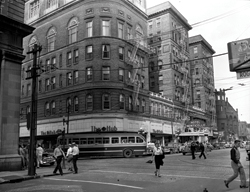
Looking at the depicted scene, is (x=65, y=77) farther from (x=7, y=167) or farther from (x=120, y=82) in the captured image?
(x=7, y=167)

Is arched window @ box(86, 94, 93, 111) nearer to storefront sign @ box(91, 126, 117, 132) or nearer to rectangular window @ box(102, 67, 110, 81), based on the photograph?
storefront sign @ box(91, 126, 117, 132)

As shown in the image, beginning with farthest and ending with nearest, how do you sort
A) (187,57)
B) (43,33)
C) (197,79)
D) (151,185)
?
(197,79) → (187,57) → (43,33) → (151,185)

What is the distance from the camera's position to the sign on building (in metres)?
7.23

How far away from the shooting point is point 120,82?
43.7 metres

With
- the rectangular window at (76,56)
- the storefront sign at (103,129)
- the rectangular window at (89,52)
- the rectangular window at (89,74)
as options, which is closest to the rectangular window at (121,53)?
the rectangular window at (89,52)

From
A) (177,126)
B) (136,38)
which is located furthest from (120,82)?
(177,126)

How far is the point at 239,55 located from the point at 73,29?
41477 mm

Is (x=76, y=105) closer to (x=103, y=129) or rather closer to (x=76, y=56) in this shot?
(x=103, y=129)

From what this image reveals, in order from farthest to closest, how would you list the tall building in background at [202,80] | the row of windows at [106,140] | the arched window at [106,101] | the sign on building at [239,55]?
the tall building in background at [202,80], the arched window at [106,101], the row of windows at [106,140], the sign on building at [239,55]

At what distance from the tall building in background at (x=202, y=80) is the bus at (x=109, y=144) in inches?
1710

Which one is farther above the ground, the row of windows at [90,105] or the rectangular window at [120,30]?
the rectangular window at [120,30]

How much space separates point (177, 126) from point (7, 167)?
4577 cm

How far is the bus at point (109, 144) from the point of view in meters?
33.8

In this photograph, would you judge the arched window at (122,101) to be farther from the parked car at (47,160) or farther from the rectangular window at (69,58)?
the parked car at (47,160)
